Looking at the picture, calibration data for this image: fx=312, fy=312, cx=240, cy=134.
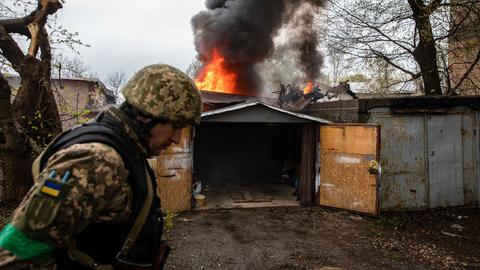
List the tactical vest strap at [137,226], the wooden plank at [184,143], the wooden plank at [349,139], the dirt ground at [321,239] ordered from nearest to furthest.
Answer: the tactical vest strap at [137,226] < the dirt ground at [321,239] < the wooden plank at [349,139] < the wooden plank at [184,143]

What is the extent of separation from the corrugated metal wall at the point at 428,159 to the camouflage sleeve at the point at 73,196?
8206mm

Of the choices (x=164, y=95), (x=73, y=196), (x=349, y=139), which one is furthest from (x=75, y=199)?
(x=349, y=139)

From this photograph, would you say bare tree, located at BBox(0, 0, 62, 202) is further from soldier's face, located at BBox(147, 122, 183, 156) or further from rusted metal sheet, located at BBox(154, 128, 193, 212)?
soldier's face, located at BBox(147, 122, 183, 156)

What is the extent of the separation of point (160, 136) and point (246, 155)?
506 inches

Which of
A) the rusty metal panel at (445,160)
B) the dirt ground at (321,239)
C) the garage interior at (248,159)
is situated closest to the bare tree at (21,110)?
the dirt ground at (321,239)

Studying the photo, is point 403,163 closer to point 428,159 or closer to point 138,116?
point 428,159

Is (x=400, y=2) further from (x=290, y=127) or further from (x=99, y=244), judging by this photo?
(x=99, y=244)

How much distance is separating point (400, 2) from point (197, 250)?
10.7 m

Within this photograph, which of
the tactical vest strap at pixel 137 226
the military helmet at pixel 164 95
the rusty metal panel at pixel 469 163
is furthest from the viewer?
the rusty metal panel at pixel 469 163

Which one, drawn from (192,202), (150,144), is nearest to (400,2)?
(192,202)

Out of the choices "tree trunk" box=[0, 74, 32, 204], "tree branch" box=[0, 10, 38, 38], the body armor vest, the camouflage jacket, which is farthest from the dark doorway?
the camouflage jacket

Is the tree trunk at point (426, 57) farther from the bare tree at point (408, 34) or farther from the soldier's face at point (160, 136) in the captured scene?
the soldier's face at point (160, 136)

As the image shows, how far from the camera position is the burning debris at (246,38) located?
16.2 m

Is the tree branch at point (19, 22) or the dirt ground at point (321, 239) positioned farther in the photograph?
the tree branch at point (19, 22)
